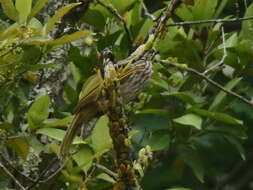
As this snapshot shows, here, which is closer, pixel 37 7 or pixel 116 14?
pixel 37 7

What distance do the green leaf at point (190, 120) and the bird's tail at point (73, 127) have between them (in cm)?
33

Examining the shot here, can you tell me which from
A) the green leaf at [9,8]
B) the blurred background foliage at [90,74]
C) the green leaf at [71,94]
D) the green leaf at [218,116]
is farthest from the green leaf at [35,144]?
the green leaf at [218,116]

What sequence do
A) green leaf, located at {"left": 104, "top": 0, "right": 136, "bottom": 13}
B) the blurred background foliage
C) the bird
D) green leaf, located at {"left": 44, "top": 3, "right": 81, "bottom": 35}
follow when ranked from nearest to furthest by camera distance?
green leaf, located at {"left": 44, "top": 3, "right": 81, "bottom": 35} → the bird → the blurred background foliage → green leaf, located at {"left": 104, "top": 0, "right": 136, "bottom": 13}

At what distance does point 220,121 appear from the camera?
3.53m

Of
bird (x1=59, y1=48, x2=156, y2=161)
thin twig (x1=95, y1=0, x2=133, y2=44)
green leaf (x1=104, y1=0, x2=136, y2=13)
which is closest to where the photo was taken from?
bird (x1=59, y1=48, x2=156, y2=161)

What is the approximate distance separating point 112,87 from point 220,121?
1.17 meters

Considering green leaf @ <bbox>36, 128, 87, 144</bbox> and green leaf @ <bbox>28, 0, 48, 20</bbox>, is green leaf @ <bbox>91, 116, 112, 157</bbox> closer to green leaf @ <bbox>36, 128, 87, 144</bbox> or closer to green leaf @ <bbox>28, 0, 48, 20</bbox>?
green leaf @ <bbox>36, 128, 87, 144</bbox>

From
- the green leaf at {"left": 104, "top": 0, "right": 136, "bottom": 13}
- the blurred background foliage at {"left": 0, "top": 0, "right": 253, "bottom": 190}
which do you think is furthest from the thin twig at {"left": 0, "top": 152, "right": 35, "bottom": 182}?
the green leaf at {"left": 104, "top": 0, "right": 136, "bottom": 13}

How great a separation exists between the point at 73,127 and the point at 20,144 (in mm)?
188

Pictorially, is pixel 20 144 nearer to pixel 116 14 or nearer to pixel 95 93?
pixel 95 93

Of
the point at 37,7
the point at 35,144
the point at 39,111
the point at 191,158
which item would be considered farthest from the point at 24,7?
the point at 191,158

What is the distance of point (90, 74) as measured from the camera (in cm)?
342

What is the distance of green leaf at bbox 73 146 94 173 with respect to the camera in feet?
10.2

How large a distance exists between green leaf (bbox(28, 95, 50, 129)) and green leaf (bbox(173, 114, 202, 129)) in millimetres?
503
